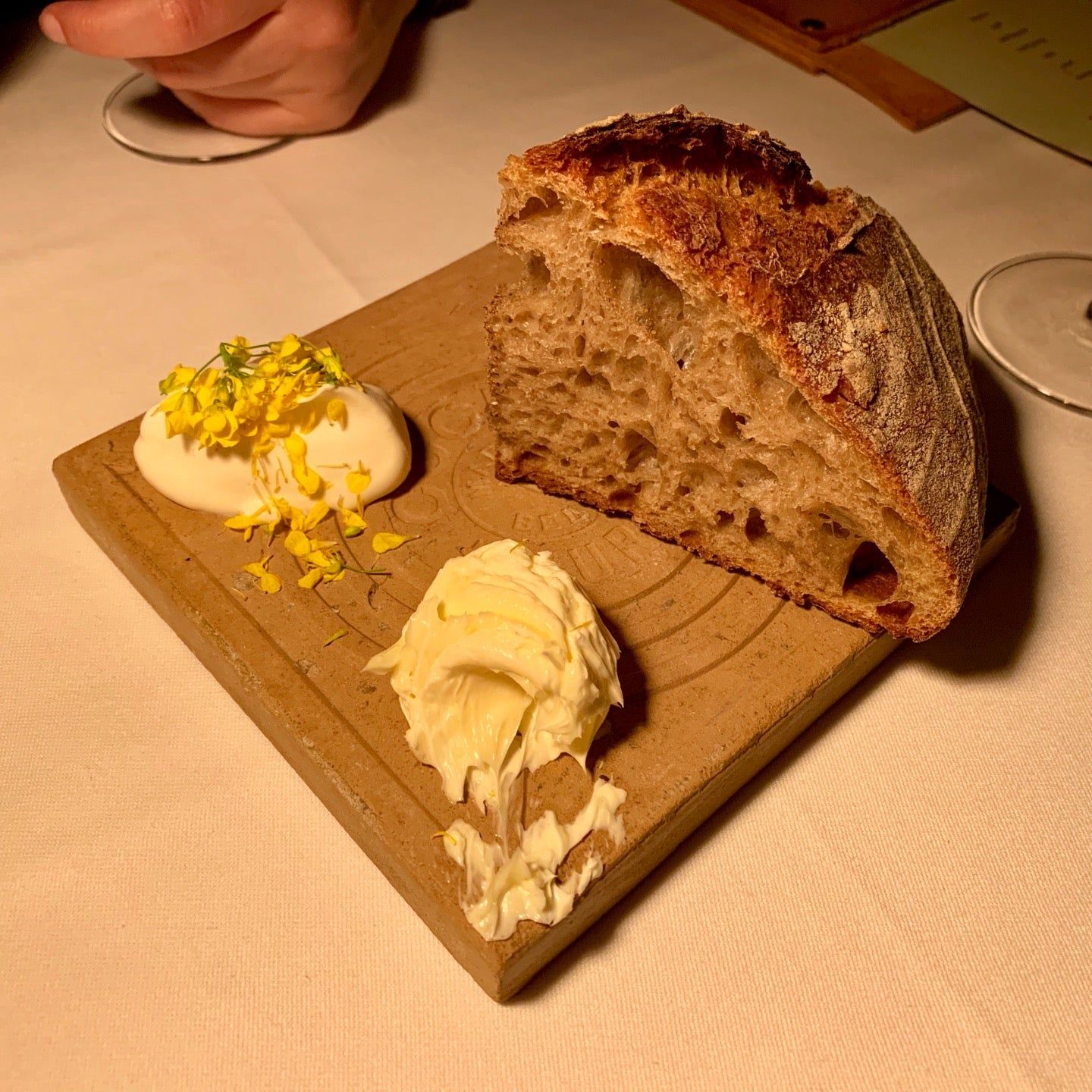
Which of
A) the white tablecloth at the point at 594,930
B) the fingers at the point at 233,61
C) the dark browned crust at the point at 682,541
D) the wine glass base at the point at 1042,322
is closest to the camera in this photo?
the white tablecloth at the point at 594,930

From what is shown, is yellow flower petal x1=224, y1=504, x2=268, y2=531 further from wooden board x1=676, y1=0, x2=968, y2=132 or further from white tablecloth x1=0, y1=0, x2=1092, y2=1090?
wooden board x1=676, y1=0, x2=968, y2=132

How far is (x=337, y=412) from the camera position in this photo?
1.55m

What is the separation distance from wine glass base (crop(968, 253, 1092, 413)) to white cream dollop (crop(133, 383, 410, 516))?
1236 millimetres

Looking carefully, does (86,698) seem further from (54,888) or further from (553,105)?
(553,105)

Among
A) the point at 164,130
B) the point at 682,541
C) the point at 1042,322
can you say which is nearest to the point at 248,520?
the point at 682,541

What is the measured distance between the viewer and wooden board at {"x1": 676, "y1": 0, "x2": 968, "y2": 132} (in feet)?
8.58

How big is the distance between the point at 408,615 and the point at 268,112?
1538mm

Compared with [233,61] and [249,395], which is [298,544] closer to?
[249,395]

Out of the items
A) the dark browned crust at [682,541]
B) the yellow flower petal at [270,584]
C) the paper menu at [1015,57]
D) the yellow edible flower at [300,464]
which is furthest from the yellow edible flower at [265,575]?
the paper menu at [1015,57]

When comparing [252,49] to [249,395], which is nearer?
[249,395]

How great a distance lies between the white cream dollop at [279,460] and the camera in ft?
5.04

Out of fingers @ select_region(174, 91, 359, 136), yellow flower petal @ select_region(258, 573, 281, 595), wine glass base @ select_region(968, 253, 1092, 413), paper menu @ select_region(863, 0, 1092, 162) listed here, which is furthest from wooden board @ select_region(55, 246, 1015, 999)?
paper menu @ select_region(863, 0, 1092, 162)

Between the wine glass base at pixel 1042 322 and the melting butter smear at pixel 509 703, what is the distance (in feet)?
3.84

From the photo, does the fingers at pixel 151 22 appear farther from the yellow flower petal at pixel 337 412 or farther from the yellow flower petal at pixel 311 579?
the yellow flower petal at pixel 311 579
